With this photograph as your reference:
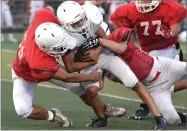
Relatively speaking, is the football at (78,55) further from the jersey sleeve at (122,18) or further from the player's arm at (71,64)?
the jersey sleeve at (122,18)

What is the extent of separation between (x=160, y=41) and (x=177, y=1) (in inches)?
23.4

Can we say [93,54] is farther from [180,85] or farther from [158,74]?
[180,85]

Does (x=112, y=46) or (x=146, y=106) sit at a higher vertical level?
(x=112, y=46)

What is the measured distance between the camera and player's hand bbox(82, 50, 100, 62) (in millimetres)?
→ 5887

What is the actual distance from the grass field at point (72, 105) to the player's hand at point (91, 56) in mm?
678

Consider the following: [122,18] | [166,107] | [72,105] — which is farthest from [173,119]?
[72,105]

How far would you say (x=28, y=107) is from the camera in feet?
19.3

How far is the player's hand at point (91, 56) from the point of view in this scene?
589 centimetres

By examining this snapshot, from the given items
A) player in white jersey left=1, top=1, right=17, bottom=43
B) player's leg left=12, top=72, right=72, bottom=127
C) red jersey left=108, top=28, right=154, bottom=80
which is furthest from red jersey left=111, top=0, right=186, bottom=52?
player in white jersey left=1, top=1, right=17, bottom=43

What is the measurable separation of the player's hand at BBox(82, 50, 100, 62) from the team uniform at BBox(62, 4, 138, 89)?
0.12 meters

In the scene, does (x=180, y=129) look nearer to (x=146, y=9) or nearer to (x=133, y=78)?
(x=133, y=78)

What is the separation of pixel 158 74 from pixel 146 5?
2.96 feet

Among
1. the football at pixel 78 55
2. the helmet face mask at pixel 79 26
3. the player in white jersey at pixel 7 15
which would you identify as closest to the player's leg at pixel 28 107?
the football at pixel 78 55

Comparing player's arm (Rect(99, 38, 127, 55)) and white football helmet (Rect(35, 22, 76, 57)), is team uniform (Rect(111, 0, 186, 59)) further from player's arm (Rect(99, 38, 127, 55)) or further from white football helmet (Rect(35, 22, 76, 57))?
white football helmet (Rect(35, 22, 76, 57))
